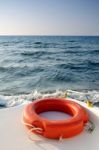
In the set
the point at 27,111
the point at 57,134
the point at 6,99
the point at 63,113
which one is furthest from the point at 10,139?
the point at 6,99

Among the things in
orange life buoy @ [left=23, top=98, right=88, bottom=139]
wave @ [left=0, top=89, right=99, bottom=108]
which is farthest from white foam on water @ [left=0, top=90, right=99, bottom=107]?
orange life buoy @ [left=23, top=98, right=88, bottom=139]

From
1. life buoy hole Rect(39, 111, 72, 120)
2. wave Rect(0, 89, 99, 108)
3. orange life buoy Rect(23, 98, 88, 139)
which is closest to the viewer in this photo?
orange life buoy Rect(23, 98, 88, 139)

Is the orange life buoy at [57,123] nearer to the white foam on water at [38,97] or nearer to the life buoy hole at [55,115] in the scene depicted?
the life buoy hole at [55,115]

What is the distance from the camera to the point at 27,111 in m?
2.32

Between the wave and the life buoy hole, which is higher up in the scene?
the life buoy hole

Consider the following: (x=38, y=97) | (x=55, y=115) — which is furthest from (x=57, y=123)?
(x=38, y=97)

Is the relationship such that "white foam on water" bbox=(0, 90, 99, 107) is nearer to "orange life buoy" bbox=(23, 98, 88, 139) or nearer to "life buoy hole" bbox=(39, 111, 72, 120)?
"life buoy hole" bbox=(39, 111, 72, 120)

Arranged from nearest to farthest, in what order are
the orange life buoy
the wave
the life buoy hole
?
the orange life buoy → the life buoy hole → the wave

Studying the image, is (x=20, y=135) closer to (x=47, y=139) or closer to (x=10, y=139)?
(x=10, y=139)

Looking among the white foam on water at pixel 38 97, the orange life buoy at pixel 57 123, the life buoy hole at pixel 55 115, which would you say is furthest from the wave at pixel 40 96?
the orange life buoy at pixel 57 123

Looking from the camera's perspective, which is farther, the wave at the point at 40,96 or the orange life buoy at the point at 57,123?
the wave at the point at 40,96

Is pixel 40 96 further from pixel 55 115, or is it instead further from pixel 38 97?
pixel 55 115

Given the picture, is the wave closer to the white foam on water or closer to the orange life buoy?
the white foam on water

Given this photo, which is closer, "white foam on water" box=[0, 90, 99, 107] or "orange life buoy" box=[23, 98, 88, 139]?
"orange life buoy" box=[23, 98, 88, 139]
